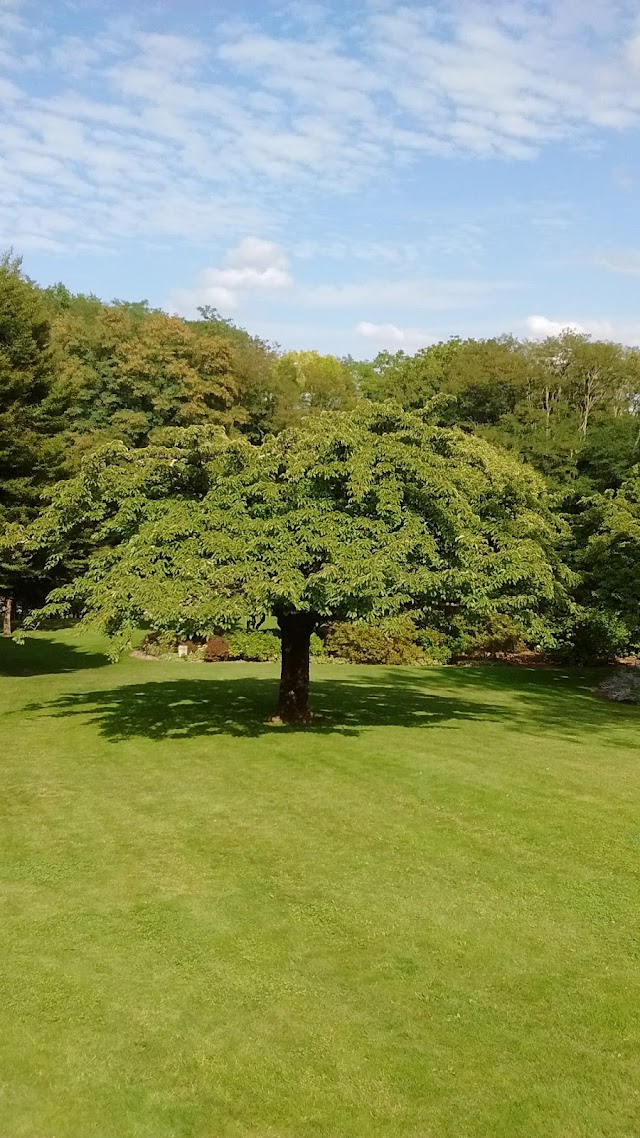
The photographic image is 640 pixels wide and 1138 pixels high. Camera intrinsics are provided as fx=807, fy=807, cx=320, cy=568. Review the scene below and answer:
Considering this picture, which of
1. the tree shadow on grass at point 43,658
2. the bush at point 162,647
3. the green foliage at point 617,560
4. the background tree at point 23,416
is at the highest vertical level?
the background tree at point 23,416

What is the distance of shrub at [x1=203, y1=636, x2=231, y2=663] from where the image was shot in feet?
96.0

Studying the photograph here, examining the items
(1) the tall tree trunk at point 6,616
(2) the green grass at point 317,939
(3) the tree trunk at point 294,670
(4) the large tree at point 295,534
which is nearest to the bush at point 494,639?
(4) the large tree at point 295,534

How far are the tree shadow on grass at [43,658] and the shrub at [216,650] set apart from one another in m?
3.60

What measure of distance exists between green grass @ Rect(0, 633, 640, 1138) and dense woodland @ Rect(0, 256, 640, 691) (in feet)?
11.9

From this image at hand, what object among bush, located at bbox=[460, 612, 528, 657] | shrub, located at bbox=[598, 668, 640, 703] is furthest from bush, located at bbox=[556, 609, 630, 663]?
shrub, located at bbox=[598, 668, 640, 703]

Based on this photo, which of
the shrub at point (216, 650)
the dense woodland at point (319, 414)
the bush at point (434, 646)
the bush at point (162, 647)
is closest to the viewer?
the dense woodland at point (319, 414)

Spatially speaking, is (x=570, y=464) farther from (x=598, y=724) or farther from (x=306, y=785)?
(x=306, y=785)

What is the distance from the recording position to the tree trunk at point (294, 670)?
15834 mm

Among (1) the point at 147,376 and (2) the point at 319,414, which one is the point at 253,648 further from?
(1) the point at 147,376

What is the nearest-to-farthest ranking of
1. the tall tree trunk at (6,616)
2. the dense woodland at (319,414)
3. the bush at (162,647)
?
1. the dense woodland at (319,414)
2. the bush at (162,647)
3. the tall tree trunk at (6,616)

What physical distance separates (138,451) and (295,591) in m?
4.99

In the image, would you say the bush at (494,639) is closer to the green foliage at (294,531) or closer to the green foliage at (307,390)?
the green foliage at (294,531)

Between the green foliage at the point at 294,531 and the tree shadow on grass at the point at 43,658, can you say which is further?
the tree shadow on grass at the point at 43,658

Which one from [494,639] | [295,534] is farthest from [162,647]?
[295,534]
